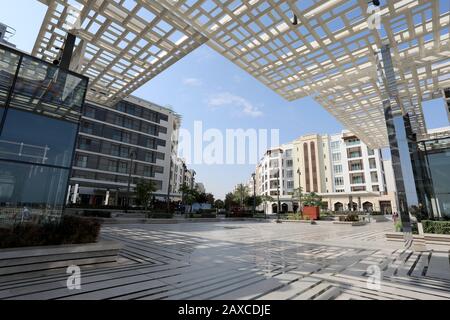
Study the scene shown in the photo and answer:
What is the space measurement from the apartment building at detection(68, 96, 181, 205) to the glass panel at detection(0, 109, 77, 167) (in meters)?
30.4

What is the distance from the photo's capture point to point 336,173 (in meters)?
61.8

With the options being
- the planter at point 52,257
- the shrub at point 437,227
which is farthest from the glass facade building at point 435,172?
the planter at point 52,257

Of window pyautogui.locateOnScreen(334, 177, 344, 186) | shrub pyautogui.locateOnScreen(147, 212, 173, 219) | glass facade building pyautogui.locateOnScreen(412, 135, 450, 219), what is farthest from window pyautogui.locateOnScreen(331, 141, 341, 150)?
shrub pyautogui.locateOnScreen(147, 212, 173, 219)

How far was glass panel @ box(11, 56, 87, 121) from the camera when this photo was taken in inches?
248

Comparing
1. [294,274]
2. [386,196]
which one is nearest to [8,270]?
[294,274]

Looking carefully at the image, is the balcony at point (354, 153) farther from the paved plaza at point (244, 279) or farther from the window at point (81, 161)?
the window at point (81, 161)

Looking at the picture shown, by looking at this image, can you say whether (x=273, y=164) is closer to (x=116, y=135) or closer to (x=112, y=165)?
(x=116, y=135)

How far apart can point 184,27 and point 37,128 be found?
274 inches

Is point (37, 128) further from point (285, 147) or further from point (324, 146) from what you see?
point (285, 147)

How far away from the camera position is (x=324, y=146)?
6500 cm

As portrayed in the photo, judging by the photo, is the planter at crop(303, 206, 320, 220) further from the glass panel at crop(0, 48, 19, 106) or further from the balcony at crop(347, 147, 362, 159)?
the balcony at crop(347, 147, 362, 159)

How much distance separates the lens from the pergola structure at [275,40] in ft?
29.4

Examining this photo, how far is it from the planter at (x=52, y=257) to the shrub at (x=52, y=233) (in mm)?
385

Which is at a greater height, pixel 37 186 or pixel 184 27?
pixel 184 27
